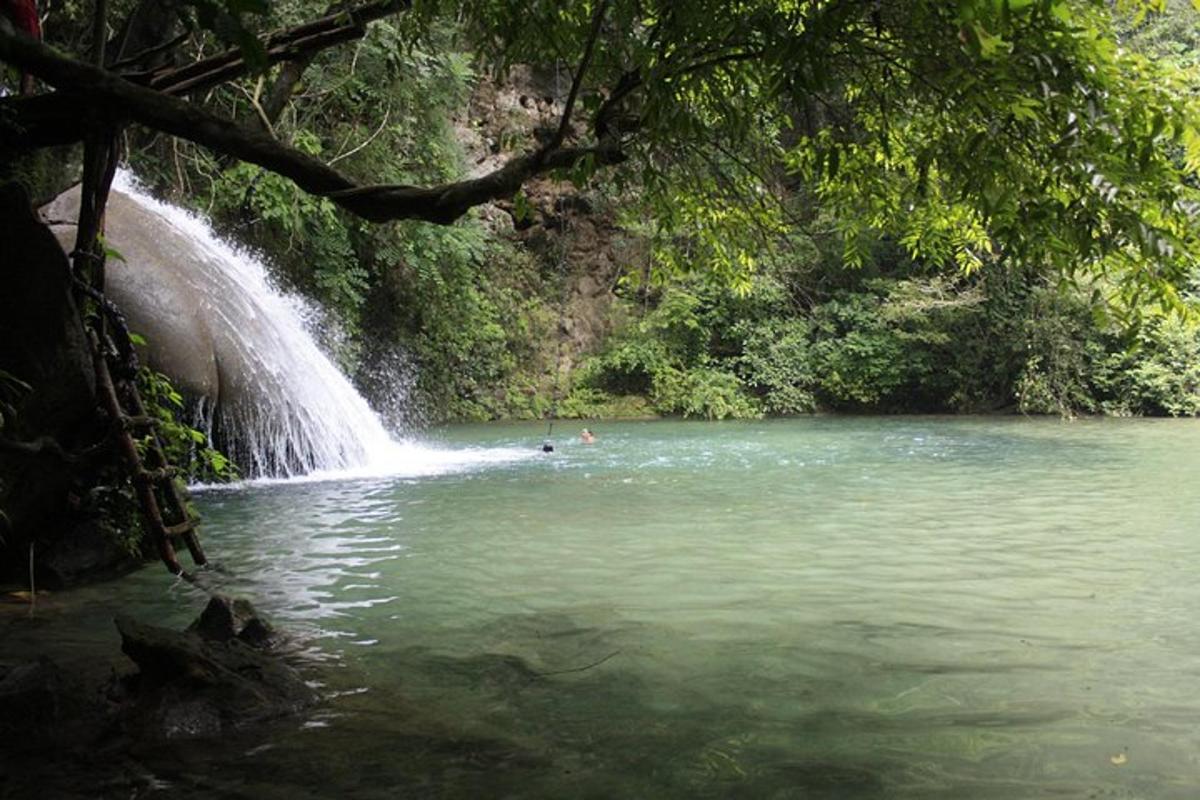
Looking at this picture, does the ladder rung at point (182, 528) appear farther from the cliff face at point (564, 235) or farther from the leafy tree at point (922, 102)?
the cliff face at point (564, 235)

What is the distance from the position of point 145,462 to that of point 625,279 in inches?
128

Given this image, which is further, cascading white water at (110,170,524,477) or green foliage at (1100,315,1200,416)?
green foliage at (1100,315,1200,416)

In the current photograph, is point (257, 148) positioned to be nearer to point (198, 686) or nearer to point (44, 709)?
point (198, 686)

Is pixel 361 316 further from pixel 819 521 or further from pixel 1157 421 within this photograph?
pixel 1157 421

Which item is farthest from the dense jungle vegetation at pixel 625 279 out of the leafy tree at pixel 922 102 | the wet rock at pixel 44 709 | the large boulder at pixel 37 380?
the wet rock at pixel 44 709

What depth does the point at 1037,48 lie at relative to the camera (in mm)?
3188

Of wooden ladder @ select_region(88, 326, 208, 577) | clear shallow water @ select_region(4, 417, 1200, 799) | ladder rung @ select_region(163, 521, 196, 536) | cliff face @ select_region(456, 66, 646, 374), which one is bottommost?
clear shallow water @ select_region(4, 417, 1200, 799)

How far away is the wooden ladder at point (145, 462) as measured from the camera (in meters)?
5.28

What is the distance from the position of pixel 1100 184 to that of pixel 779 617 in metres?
2.98

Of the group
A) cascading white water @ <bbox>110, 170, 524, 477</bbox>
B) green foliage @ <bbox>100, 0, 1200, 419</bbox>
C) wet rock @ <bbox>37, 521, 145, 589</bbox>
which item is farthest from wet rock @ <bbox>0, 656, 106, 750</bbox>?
cascading white water @ <bbox>110, 170, 524, 477</bbox>

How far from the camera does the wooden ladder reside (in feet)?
17.3

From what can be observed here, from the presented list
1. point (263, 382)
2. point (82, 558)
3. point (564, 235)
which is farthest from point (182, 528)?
point (564, 235)

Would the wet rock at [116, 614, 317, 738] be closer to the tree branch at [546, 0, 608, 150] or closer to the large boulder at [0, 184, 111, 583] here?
the large boulder at [0, 184, 111, 583]

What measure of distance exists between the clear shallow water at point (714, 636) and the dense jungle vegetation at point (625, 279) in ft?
6.61
